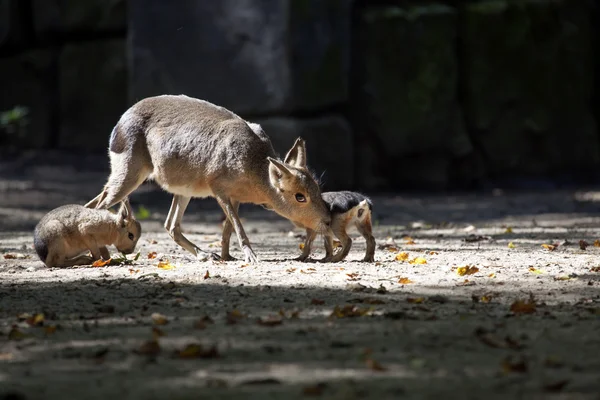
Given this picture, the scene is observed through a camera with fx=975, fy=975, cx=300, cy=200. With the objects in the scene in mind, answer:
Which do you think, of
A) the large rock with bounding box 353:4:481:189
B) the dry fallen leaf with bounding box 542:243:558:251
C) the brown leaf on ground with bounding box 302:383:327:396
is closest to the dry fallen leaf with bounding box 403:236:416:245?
the dry fallen leaf with bounding box 542:243:558:251

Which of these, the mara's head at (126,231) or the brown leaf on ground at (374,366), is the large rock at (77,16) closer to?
the mara's head at (126,231)

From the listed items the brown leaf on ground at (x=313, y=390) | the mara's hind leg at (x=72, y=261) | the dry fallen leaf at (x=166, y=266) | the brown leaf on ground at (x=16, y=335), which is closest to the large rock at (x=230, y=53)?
the mara's hind leg at (x=72, y=261)

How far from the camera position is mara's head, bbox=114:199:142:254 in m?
7.67

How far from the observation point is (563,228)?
10172 mm

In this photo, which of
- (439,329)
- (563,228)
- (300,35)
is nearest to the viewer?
(439,329)

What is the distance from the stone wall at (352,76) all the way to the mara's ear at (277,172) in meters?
5.46

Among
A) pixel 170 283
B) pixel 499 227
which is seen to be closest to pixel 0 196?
pixel 499 227

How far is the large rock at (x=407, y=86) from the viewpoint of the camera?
14.1m

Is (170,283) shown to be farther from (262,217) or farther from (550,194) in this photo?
(550,194)

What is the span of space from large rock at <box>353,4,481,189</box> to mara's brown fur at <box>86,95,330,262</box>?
6.24 meters

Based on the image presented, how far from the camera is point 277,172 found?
760cm

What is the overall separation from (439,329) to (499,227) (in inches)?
237

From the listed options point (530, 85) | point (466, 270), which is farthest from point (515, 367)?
point (530, 85)

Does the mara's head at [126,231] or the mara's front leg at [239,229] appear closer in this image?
the mara's front leg at [239,229]
